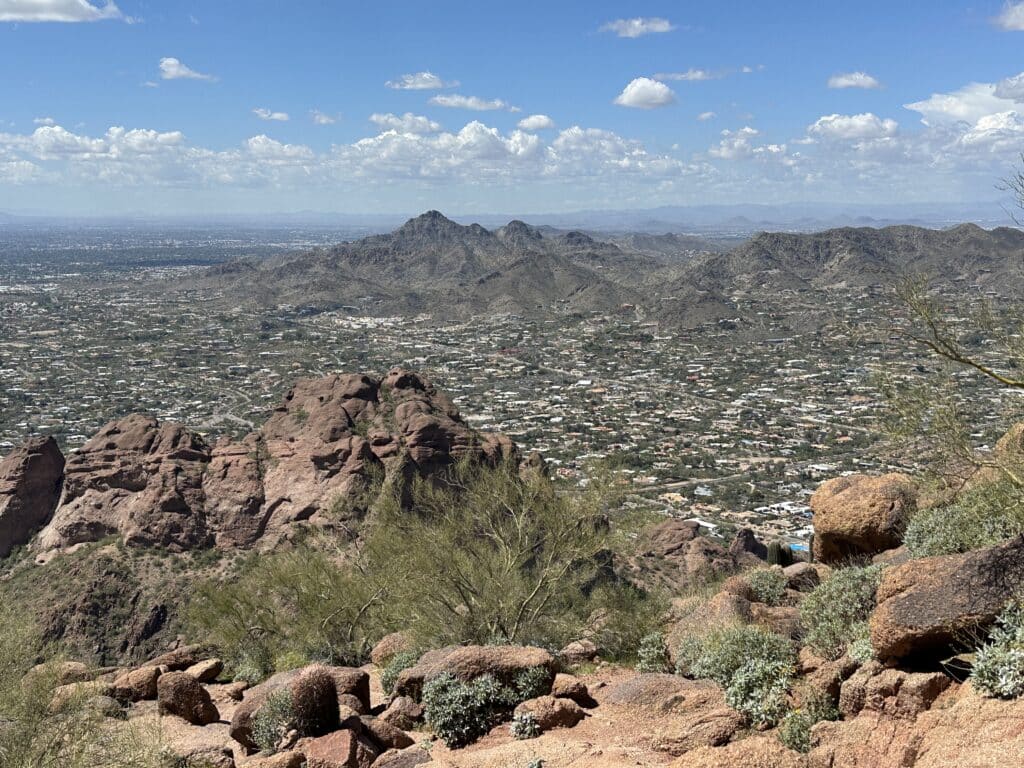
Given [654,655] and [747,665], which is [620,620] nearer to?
[654,655]

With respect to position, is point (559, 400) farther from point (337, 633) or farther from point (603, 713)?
point (603, 713)

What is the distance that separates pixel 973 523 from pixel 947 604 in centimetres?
304

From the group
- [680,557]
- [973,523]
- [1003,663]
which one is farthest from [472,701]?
[680,557]

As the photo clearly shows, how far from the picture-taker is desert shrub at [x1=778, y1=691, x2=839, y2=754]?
9.56 metres

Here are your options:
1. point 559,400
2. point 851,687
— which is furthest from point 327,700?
point 559,400


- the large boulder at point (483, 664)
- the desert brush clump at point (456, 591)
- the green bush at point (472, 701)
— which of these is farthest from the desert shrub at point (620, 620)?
the green bush at point (472, 701)

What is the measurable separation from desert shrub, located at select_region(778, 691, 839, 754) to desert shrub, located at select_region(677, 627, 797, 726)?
16.0 inches

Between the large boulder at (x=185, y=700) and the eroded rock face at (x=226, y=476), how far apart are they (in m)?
19.6

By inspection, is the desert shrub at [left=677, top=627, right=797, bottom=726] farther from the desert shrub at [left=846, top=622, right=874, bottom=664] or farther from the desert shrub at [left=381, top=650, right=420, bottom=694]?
the desert shrub at [left=381, top=650, right=420, bottom=694]

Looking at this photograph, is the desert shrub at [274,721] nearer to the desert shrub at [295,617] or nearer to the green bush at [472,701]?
the green bush at [472,701]

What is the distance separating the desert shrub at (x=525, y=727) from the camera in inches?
482

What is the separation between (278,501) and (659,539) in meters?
21.1

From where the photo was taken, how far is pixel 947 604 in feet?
33.6

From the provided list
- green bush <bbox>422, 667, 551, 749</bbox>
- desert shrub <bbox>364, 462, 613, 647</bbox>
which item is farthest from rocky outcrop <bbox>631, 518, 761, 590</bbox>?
green bush <bbox>422, 667, 551, 749</bbox>
